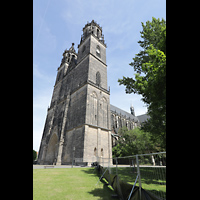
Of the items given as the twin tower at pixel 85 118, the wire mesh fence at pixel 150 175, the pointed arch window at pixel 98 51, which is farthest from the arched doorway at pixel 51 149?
the wire mesh fence at pixel 150 175

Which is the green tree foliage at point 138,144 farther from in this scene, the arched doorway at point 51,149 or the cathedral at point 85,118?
the arched doorway at point 51,149

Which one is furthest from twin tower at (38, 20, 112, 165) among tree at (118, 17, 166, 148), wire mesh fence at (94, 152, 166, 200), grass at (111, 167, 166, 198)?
grass at (111, 167, 166, 198)

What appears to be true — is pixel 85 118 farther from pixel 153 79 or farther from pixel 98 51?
pixel 98 51

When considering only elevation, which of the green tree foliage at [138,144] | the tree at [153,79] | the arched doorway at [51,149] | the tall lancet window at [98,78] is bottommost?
the arched doorway at [51,149]

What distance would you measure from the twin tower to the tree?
10002mm

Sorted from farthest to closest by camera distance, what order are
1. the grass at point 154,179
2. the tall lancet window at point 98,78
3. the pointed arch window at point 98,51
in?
the pointed arch window at point 98,51
the tall lancet window at point 98,78
the grass at point 154,179

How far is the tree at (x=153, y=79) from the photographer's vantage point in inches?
263

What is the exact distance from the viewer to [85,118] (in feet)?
62.7

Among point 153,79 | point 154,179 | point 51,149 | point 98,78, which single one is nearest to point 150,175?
point 154,179

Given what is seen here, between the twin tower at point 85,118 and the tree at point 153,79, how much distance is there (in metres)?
10.0

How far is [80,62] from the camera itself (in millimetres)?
27781
